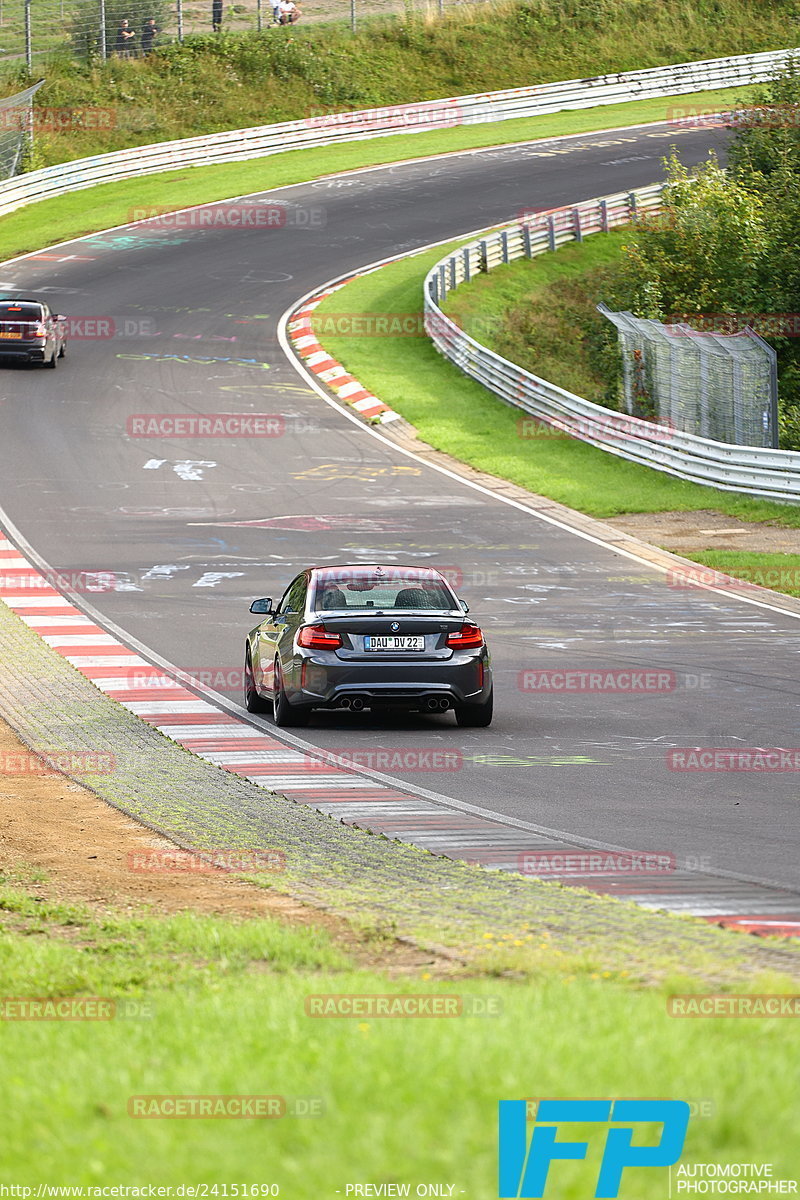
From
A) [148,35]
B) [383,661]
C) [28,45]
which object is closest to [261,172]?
[148,35]

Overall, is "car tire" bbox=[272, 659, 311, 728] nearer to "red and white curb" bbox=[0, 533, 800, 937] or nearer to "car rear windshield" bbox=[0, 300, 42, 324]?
"red and white curb" bbox=[0, 533, 800, 937]

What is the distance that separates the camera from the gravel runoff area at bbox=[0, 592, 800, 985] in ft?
22.5

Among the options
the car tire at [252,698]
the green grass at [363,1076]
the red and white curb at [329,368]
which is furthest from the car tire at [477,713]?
the red and white curb at [329,368]

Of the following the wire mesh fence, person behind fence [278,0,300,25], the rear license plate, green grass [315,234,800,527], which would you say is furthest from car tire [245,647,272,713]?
person behind fence [278,0,300,25]

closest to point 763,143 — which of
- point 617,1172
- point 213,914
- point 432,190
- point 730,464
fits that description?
point 432,190

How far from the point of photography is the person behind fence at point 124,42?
65.5 metres

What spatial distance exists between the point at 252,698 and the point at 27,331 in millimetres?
25009

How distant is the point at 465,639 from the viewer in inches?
564

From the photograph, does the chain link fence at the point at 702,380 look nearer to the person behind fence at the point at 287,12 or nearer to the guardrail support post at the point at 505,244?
the guardrail support post at the point at 505,244

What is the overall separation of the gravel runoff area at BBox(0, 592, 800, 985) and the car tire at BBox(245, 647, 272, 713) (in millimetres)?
1419

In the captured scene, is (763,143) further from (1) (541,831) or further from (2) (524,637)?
(1) (541,831)

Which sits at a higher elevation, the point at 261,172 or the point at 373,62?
the point at 373,62

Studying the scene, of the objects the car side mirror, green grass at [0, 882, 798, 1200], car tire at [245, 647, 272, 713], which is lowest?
car tire at [245, 647, 272, 713]

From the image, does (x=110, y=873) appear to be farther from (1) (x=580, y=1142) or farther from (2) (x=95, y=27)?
(2) (x=95, y=27)
